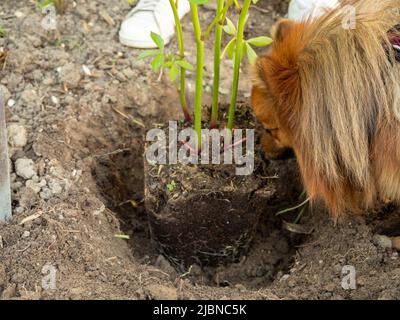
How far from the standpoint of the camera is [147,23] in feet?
11.3

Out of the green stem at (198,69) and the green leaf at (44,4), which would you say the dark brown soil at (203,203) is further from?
the green leaf at (44,4)

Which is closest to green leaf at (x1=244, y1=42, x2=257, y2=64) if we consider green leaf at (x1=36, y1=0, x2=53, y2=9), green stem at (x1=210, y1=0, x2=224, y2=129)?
green stem at (x1=210, y1=0, x2=224, y2=129)

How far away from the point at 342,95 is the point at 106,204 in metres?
1.28

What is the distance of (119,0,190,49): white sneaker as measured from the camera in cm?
339

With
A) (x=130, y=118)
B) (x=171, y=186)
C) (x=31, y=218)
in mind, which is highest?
(x=130, y=118)

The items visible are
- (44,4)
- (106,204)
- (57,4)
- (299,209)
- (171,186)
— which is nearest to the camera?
(171,186)

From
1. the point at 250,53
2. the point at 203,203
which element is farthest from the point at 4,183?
the point at 250,53

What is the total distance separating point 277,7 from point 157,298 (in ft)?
7.97

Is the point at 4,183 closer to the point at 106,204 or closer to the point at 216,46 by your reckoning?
the point at 106,204

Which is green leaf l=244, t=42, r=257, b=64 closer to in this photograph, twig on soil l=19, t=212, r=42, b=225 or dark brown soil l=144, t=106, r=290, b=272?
dark brown soil l=144, t=106, r=290, b=272

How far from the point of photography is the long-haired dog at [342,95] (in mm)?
2223

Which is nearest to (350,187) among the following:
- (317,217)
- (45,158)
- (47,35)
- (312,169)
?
(312,169)

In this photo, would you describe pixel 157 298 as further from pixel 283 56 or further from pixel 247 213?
pixel 283 56

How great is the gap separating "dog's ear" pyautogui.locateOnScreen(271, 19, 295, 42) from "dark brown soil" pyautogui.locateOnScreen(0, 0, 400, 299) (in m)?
0.64
